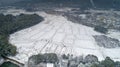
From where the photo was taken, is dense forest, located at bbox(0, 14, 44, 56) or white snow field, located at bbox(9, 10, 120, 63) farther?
white snow field, located at bbox(9, 10, 120, 63)

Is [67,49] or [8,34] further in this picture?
[8,34]

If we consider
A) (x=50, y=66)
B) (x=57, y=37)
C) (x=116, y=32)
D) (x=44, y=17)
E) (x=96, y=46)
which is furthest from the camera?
(x=44, y=17)

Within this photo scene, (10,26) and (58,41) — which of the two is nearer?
(58,41)

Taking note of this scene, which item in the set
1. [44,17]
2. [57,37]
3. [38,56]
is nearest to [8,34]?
[57,37]

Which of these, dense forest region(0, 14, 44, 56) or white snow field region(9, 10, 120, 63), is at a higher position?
dense forest region(0, 14, 44, 56)

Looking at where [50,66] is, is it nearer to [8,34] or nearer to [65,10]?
[8,34]
